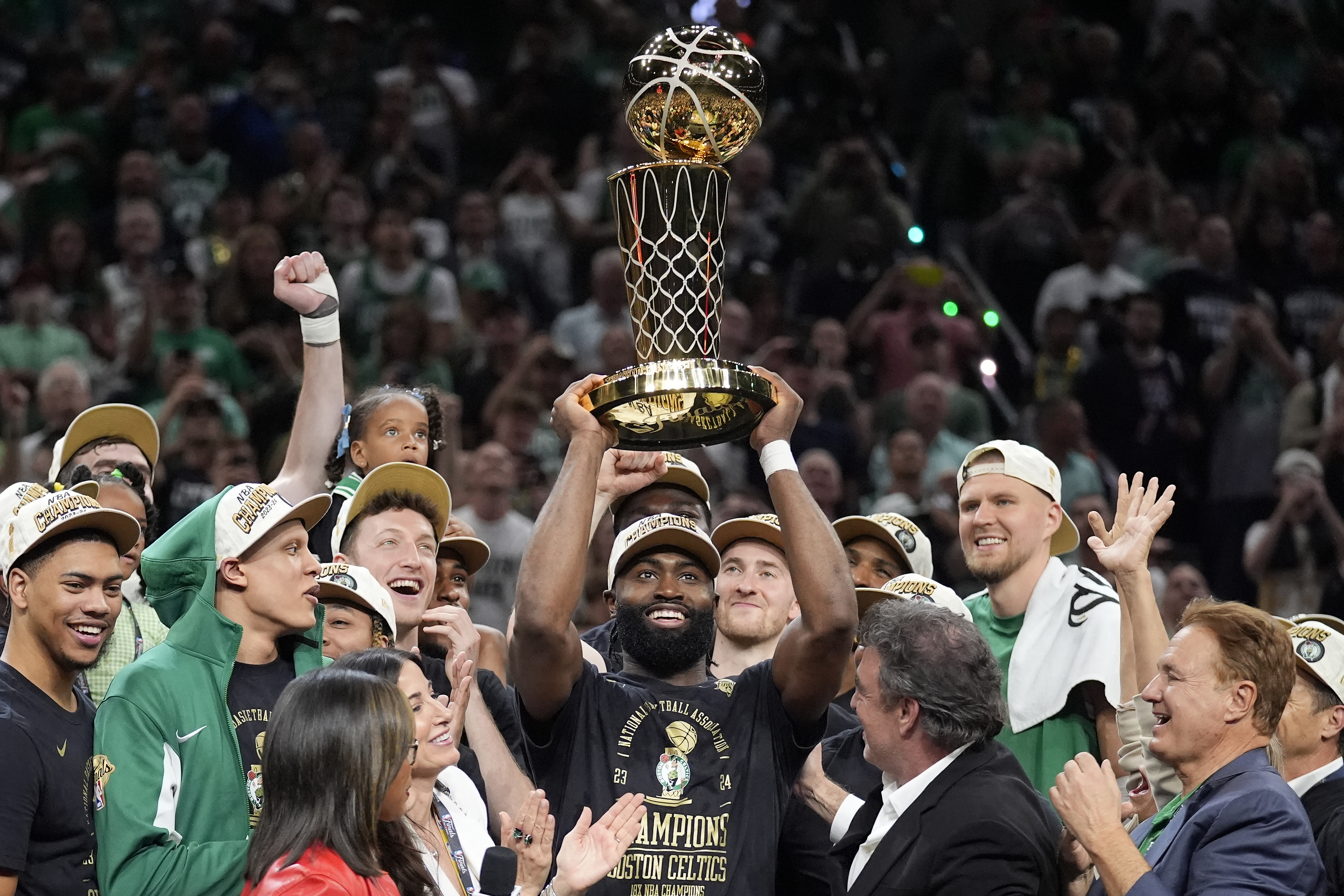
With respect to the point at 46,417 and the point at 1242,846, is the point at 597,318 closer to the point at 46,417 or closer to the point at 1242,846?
the point at 46,417

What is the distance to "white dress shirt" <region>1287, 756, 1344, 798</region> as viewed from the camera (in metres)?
4.47

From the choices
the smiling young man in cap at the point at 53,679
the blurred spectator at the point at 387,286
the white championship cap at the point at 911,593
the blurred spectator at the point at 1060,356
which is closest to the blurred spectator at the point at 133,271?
the blurred spectator at the point at 387,286

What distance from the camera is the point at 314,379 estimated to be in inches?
215

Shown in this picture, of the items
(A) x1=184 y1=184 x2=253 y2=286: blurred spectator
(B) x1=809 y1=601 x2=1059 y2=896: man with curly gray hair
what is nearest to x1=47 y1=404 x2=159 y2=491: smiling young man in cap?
(B) x1=809 y1=601 x2=1059 y2=896: man with curly gray hair

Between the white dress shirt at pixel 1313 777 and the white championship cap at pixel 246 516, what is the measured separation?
2.61m

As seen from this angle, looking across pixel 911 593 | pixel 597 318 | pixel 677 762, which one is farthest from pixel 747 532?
pixel 597 318

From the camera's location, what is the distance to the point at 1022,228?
10.8 metres

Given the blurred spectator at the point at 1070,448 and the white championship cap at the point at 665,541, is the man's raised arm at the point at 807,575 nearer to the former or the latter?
the white championship cap at the point at 665,541

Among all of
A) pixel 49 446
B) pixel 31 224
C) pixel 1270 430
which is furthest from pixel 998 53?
pixel 49 446

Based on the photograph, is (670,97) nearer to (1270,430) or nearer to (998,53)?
(1270,430)

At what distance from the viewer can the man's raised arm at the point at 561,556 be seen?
4086 mm

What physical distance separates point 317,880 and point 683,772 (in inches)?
53.6

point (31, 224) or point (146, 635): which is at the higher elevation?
point (31, 224)

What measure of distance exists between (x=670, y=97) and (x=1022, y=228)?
278 inches
